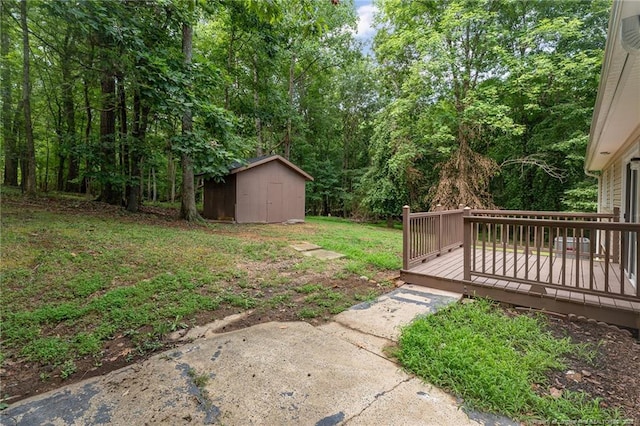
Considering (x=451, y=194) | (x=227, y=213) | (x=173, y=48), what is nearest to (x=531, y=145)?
(x=451, y=194)

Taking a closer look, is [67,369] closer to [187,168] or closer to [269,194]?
[187,168]

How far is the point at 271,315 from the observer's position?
3434mm

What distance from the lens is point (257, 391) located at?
2062 millimetres

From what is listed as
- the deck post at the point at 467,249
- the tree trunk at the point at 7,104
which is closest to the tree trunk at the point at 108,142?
the tree trunk at the point at 7,104

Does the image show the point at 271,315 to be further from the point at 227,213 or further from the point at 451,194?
the point at 451,194

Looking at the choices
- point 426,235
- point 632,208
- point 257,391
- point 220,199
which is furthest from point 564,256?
point 220,199

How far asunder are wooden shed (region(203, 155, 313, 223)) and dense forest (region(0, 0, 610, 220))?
112 centimetres

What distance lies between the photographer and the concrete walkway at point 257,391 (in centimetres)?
183

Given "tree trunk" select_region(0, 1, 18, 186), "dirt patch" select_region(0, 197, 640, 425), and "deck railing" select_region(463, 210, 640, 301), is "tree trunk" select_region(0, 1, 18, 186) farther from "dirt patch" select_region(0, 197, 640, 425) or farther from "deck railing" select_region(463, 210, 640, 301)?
"deck railing" select_region(463, 210, 640, 301)

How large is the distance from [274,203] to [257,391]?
11.4 m

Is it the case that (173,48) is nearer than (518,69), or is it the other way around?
(173,48)

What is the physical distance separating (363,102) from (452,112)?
9203mm

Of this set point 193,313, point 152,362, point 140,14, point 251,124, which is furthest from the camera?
point 251,124

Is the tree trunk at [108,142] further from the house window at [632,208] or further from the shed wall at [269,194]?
the house window at [632,208]
